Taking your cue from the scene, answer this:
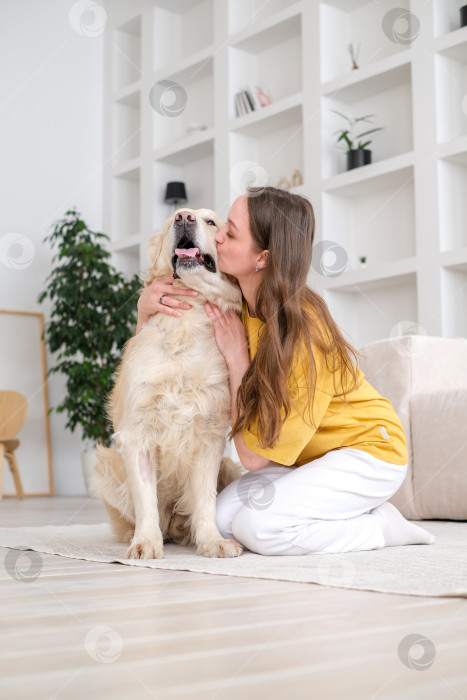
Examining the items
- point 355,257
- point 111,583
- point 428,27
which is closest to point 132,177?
point 355,257

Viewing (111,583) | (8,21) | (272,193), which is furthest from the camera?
(8,21)

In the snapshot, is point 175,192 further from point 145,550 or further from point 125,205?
point 145,550

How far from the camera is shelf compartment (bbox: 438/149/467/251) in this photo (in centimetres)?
435

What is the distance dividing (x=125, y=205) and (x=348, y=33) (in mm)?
2353

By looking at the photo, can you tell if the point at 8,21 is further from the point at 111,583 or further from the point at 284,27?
the point at 111,583

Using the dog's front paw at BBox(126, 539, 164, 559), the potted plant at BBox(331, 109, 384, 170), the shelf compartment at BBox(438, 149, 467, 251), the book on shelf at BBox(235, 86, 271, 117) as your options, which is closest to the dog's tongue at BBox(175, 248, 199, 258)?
the dog's front paw at BBox(126, 539, 164, 559)

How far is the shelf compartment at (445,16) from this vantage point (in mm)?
4418

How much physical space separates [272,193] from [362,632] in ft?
3.80

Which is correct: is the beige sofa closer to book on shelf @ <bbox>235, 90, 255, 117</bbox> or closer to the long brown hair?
the long brown hair

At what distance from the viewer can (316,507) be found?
180 centimetres

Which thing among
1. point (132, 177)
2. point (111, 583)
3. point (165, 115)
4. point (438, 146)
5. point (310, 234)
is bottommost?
point (111, 583)

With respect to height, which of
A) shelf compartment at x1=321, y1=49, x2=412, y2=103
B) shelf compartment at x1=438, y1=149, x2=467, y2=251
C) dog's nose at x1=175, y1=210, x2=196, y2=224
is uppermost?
shelf compartment at x1=321, y1=49, x2=412, y2=103

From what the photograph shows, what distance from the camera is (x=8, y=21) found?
5.98m

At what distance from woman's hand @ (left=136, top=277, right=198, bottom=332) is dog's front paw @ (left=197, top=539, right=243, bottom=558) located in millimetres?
555
